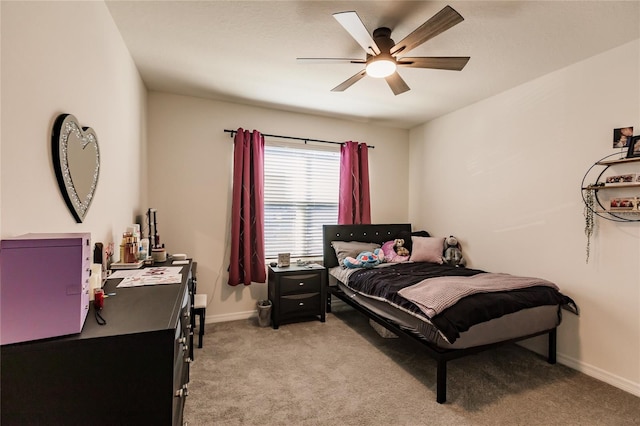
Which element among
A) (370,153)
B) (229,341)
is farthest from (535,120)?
(229,341)

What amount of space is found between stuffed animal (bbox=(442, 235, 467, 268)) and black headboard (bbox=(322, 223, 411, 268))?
2.51 ft

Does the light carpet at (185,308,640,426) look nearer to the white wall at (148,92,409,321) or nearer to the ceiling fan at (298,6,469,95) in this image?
the white wall at (148,92,409,321)

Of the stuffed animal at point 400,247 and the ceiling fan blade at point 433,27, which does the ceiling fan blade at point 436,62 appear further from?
the stuffed animal at point 400,247

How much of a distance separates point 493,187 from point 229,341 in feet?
10.7

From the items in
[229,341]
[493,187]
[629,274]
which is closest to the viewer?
[629,274]

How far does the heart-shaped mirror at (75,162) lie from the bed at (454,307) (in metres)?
2.18

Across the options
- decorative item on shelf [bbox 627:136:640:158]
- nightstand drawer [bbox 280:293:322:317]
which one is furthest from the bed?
decorative item on shelf [bbox 627:136:640:158]

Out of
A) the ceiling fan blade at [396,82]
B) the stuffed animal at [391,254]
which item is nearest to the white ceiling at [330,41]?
the ceiling fan blade at [396,82]

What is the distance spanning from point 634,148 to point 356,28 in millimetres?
2234

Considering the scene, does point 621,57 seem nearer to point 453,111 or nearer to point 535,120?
point 535,120

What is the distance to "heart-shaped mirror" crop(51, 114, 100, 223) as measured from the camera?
1255mm

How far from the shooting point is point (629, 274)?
228 centimetres

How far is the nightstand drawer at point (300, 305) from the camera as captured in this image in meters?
3.35

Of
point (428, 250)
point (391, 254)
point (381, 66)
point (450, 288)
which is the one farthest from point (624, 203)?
point (391, 254)
